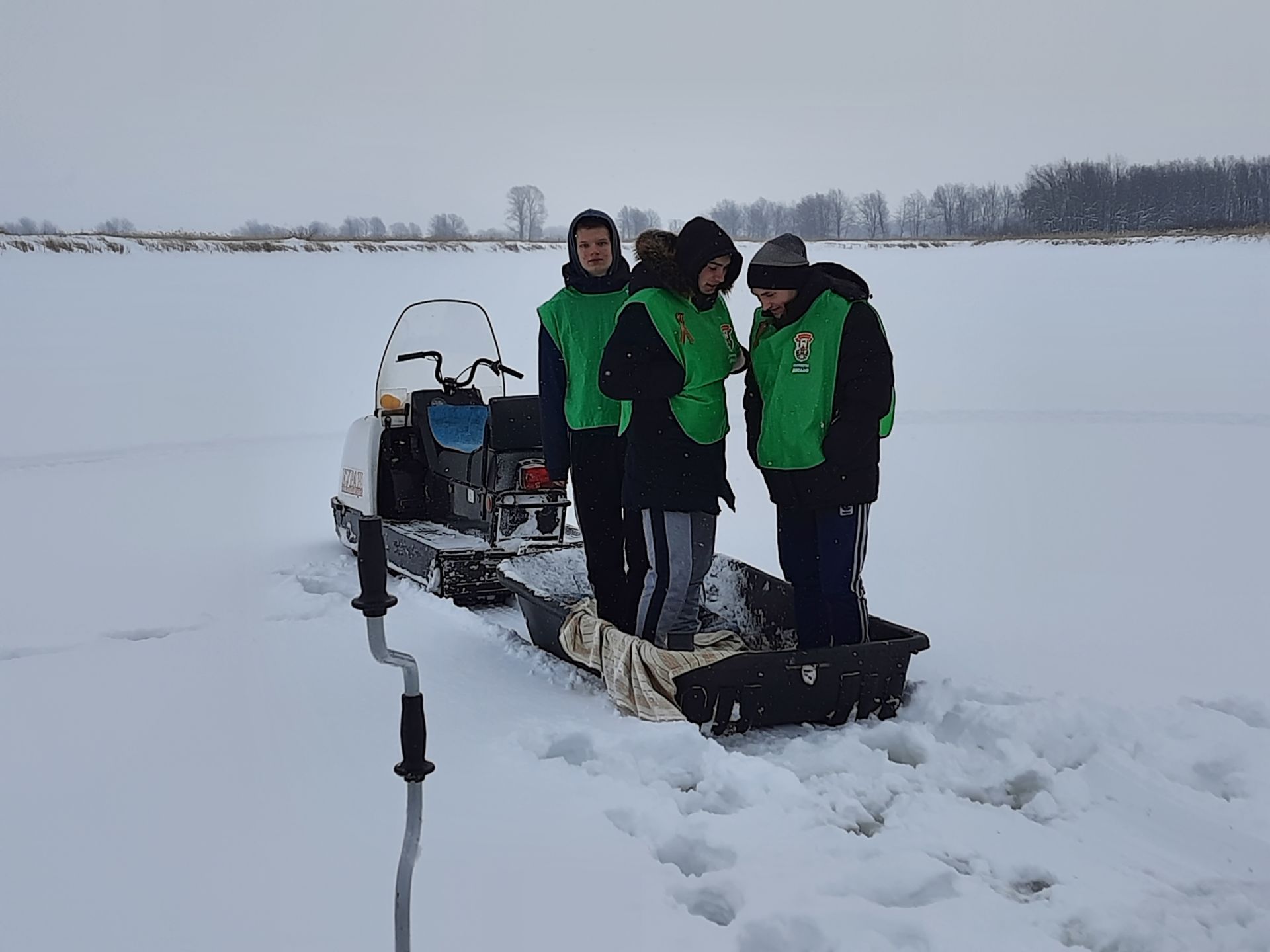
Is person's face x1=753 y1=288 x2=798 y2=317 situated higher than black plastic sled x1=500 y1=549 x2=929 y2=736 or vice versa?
person's face x1=753 y1=288 x2=798 y2=317

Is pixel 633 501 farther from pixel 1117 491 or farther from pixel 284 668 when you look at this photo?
pixel 1117 491

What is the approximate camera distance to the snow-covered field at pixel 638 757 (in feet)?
7.16

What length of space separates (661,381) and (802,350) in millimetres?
404

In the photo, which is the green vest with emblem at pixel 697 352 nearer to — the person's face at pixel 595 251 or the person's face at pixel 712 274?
the person's face at pixel 712 274

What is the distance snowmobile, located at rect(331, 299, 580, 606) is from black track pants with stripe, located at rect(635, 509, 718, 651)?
4.14 feet

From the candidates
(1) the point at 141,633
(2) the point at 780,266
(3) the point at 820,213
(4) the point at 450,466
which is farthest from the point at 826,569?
(3) the point at 820,213

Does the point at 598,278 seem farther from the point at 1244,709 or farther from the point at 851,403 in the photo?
the point at 1244,709

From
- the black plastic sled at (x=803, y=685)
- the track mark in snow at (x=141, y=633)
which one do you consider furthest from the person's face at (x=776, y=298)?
the track mark in snow at (x=141, y=633)

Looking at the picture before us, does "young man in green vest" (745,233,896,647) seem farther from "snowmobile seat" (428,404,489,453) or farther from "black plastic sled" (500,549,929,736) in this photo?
"snowmobile seat" (428,404,489,453)

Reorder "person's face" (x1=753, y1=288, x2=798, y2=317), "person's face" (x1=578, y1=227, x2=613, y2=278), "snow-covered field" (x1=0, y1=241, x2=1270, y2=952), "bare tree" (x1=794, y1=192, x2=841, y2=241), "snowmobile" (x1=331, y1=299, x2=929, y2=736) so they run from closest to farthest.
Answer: "snow-covered field" (x1=0, y1=241, x2=1270, y2=952) → "snowmobile" (x1=331, y1=299, x2=929, y2=736) → "person's face" (x1=753, y1=288, x2=798, y2=317) → "person's face" (x1=578, y1=227, x2=613, y2=278) → "bare tree" (x1=794, y1=192, x2=841, y2=241)

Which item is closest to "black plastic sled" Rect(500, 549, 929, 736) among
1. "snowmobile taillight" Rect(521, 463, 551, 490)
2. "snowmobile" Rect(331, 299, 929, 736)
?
"snowmobile" Rect(331, 299, 929, 736)

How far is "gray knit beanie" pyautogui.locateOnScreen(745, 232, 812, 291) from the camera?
10.4 feet

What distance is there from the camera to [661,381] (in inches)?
125

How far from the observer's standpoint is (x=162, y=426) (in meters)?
12.0
